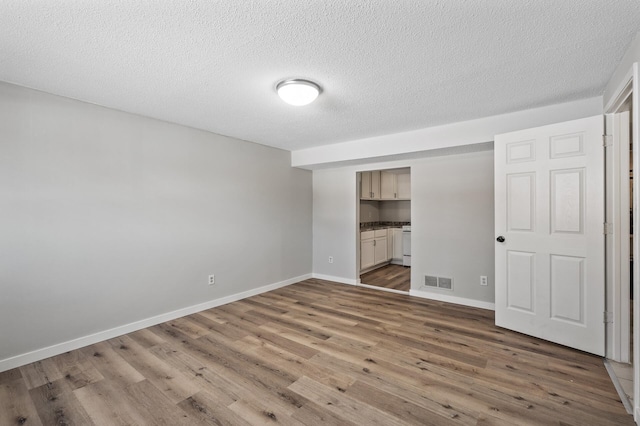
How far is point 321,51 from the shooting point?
76.0 inches

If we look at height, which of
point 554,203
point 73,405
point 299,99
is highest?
point 299,99

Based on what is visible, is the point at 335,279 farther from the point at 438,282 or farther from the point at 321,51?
the point at 321,51

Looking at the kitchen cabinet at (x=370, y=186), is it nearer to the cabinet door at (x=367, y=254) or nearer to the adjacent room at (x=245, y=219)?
the cabinet door at (x=367, y=254)

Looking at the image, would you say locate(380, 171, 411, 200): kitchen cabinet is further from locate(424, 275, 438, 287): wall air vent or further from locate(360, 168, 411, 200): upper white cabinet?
locate(424, 275, 438, 287): wall air vent

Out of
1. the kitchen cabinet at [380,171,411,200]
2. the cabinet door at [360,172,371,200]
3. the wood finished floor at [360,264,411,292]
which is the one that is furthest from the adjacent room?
the kitchen cabinet at [380,171,411,200]

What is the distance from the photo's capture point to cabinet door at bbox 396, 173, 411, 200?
6.55 meters

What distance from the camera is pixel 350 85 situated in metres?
2.45

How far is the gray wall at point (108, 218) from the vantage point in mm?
2400

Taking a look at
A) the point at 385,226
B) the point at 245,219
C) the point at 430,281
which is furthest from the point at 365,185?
the point at 245,219

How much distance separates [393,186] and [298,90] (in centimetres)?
466

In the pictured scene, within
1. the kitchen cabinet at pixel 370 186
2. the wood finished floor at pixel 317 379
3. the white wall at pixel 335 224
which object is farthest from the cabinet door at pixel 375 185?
the wood finished floor at pixel 317 379

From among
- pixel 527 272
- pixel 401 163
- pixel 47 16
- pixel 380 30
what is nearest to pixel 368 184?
pixel 401 163

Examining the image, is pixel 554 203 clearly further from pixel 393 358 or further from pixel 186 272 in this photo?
pixel 186 272

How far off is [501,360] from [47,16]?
3.89m
